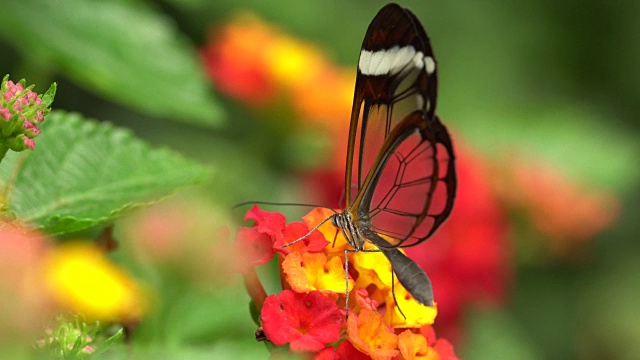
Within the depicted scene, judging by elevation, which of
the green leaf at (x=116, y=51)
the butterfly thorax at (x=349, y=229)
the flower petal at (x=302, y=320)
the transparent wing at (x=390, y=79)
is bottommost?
the flower petal at (x=302, y=320)

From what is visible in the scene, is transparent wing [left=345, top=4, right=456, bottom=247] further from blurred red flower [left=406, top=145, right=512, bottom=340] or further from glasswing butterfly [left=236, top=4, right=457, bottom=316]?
blurred red flower [left=406, top=145, right=512, bottom=340]

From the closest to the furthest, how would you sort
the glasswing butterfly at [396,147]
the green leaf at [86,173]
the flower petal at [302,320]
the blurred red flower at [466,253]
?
the flower petal at [302,320]
the green leaf at [86,173]
the glasswing butterfly at [396,147]
the blurred red flower at [466,253]

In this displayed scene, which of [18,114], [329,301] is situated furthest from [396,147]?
[18,114]

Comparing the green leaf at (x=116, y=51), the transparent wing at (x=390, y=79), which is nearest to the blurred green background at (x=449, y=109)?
the green leaf at (x=116, y=51)

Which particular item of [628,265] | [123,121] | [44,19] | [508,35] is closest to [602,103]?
[508,35]

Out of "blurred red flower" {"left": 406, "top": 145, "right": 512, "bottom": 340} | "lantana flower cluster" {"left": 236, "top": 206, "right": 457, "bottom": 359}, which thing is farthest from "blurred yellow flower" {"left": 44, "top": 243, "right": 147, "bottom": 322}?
"blurred red flower" {"left": 406, "top": 145, "right": 512, "bottom": 340}

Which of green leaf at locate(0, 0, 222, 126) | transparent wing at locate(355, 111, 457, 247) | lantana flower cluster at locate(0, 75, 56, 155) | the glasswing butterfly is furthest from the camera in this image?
green leaf at locate(0, 0, 222, 126)

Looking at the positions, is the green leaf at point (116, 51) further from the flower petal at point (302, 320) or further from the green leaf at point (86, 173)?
the flower petal at point (302, 320)

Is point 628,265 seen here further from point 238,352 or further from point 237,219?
point 238,352
